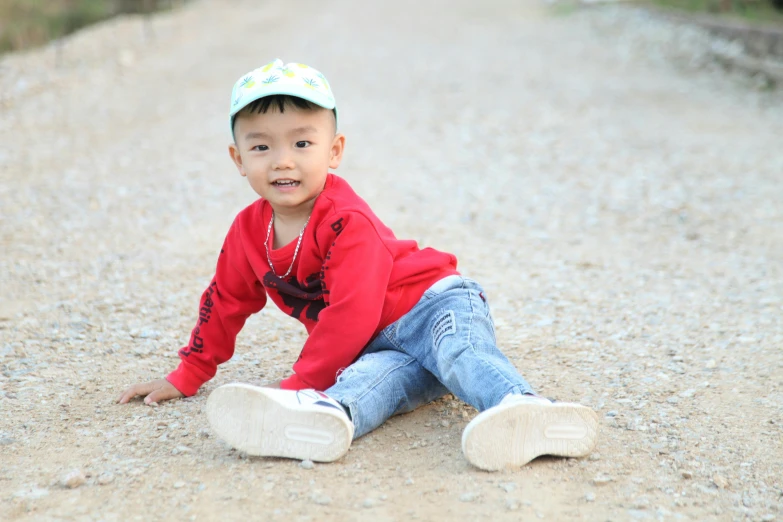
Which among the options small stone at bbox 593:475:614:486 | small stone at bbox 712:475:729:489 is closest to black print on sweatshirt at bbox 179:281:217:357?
small stone at bbox 593:475:614:486

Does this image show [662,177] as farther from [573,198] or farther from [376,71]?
[376,71]

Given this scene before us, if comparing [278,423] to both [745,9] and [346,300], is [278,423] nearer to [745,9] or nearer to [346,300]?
[346,300]

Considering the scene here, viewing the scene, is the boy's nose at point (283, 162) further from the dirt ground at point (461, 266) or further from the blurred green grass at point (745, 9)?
the blurred green grass at point (745, 9)

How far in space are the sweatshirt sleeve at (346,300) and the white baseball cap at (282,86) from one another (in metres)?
0.39

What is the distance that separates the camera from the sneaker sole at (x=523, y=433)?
2.33 metres

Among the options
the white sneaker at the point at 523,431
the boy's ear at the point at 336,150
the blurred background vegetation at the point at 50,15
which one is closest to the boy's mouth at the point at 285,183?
the boy's ear at the point at 336,150

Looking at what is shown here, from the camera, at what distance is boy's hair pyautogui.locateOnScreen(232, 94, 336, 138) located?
2.66m

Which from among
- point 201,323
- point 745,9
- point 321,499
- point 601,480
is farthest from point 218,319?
point 745,9

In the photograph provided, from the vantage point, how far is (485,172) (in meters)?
7.05

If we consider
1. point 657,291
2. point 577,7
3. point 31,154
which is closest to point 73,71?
point 31,154

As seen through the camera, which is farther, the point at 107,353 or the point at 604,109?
the point at 604,109

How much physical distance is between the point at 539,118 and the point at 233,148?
6.28 m

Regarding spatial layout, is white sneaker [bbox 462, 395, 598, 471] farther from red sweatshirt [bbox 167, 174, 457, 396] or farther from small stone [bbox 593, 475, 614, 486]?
red sweatshirt [bbox 167, 174, 457, 396]

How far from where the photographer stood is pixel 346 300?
2619 millimetres
